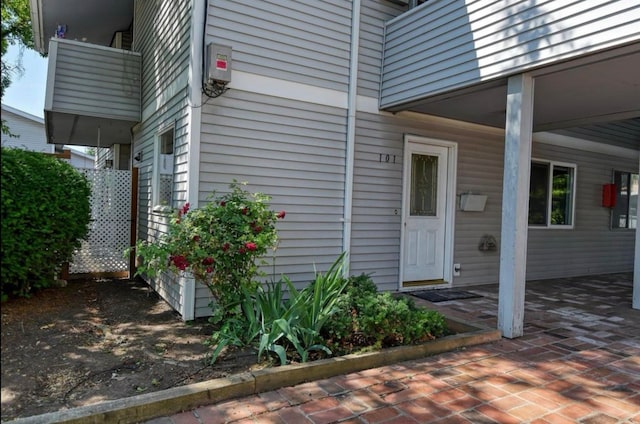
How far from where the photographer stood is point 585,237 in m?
8.09

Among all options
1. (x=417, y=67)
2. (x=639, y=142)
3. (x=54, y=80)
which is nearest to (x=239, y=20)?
(x=417, y=67)

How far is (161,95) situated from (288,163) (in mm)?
2048

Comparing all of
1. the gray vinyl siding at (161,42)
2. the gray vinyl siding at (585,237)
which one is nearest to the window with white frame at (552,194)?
the gray vinyl siding at (585,237)

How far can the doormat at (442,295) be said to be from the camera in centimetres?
566

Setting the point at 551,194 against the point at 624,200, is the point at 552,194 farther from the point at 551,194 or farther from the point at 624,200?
the point at 624,200

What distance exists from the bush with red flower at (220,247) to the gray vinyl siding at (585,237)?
5.41m

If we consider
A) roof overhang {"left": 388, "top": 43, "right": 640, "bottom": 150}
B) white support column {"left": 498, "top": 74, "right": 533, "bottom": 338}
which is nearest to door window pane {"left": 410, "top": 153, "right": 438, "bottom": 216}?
roof overhang {"left": 388, "top": 43, "right": 640, "bottom": 150}

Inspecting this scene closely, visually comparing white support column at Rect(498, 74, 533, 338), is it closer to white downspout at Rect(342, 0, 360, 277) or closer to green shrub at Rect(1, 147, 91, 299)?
white downspout at Rect(342, 0, 360, 277)

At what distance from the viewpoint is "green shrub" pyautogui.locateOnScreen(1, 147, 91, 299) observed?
418cm

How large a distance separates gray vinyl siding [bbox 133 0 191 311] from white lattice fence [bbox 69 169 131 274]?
267 mm

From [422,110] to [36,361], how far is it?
16.5ft

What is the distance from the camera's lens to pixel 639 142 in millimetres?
8695

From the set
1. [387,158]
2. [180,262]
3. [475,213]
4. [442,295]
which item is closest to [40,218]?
[180,262]

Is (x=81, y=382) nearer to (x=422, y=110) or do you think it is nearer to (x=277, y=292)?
(x=277, y=292)
